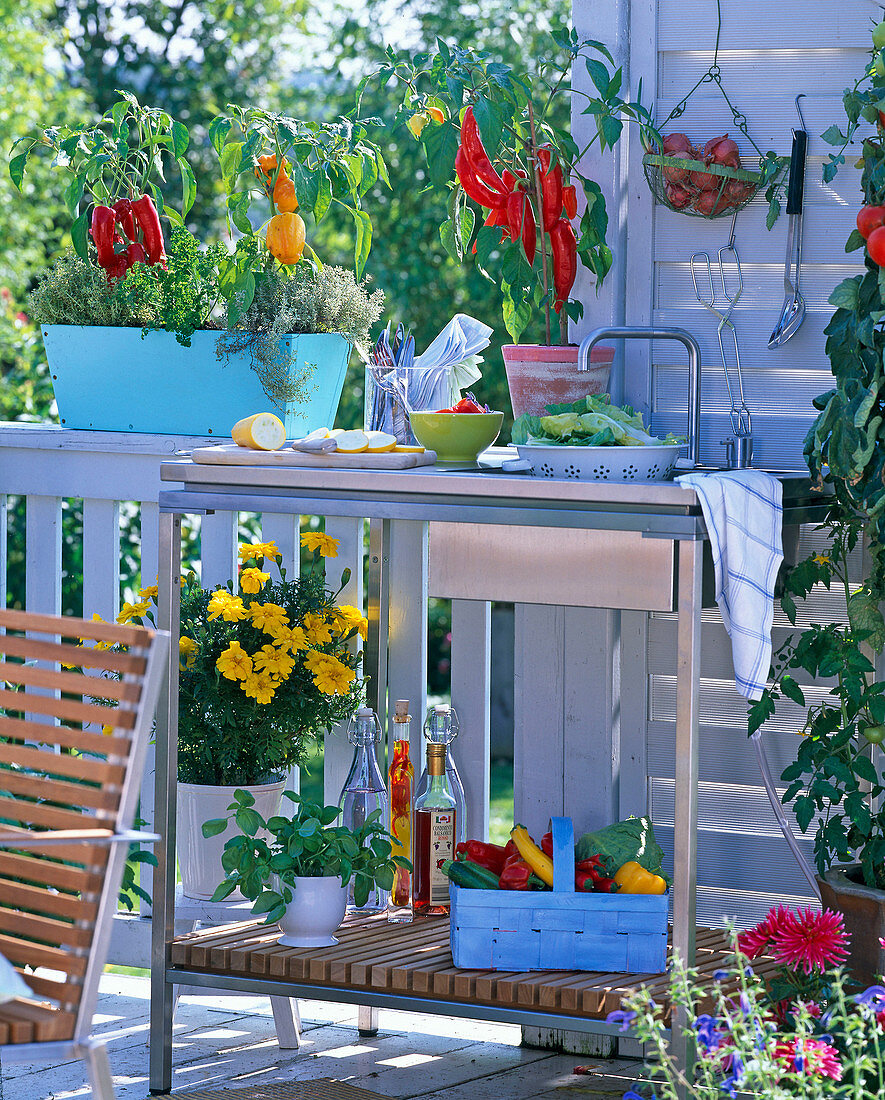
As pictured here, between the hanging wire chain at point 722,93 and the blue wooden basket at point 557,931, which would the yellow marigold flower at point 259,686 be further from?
the hanging wire chain at point 722,93

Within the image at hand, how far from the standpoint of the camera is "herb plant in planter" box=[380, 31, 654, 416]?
8.46ft

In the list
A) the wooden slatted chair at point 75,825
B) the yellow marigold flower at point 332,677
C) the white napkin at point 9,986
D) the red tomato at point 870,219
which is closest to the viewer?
the white napkin at point 9,986

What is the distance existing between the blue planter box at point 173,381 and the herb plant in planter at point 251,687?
275 mm

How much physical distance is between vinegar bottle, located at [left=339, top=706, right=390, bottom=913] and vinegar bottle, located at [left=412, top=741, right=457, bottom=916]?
10 cm

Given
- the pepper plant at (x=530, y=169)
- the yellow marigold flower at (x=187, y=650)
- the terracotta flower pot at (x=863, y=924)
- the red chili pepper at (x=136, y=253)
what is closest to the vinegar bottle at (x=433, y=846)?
the yellow marigold flower at (x=187, y=650)

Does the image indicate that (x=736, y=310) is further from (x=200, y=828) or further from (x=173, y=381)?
(x=200, y=828)

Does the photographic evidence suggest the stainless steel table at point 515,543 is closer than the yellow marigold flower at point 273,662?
Yes

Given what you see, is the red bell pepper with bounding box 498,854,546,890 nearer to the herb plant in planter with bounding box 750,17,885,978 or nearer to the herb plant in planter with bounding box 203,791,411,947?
the herb plant in planter with bounding box 203,791,411,947

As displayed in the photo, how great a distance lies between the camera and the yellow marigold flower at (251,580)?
9.03 feet

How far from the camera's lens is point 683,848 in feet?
7.22

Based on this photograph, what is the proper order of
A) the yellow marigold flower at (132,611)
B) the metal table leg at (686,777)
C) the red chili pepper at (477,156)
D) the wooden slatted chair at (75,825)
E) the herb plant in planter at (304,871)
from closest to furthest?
the wooden slatted chair at (75,825) → the metal table leg at (686,777) → the herb plant in planter at (304,871) → the red chili pepper at (477,156) → the yellow marigold flower at (132,611)

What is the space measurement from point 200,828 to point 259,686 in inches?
12.4

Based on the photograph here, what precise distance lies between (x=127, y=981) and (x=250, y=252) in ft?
4.92

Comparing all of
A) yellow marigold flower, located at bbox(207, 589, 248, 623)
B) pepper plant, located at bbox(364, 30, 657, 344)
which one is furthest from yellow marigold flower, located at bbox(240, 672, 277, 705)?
pepper plant, located at bbox(364, 30, 657, 344)
